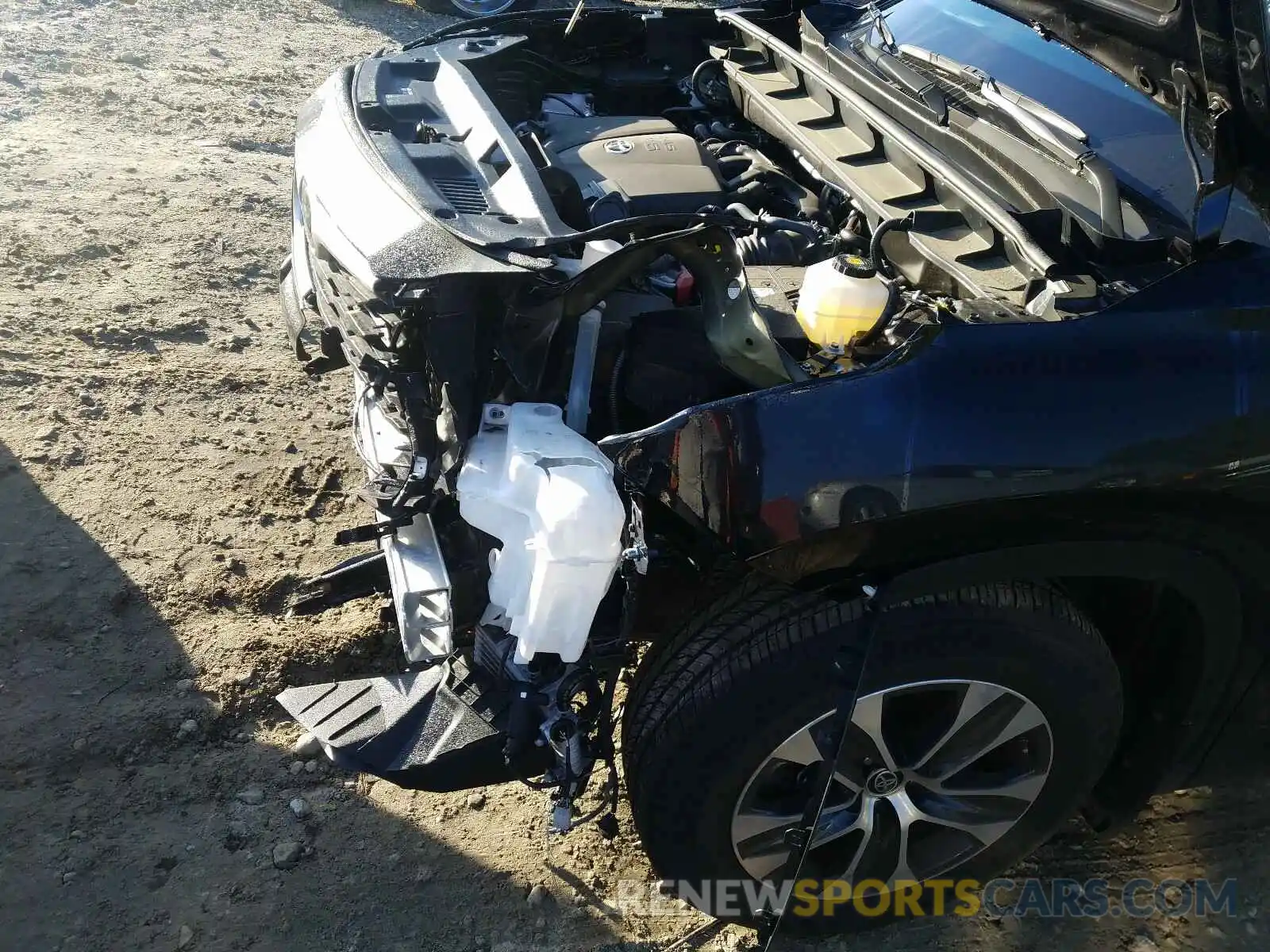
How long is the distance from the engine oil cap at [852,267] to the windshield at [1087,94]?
0.69 meters

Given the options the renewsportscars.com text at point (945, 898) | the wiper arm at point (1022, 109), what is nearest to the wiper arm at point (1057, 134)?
the wiper arm at point (1022, 109)

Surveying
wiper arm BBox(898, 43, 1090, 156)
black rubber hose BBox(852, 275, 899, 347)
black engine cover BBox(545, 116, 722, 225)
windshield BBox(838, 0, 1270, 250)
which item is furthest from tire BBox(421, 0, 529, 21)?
black rubber hose BBox(852, 275, 899, 347)

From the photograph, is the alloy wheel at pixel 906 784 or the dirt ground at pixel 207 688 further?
the dirt ground at pixel 207 688

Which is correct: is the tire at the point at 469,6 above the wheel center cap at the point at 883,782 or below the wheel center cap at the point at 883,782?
below

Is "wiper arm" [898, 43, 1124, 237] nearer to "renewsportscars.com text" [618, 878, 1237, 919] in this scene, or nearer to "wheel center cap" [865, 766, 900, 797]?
"wheel center cap" [865, 766, 900, 797]

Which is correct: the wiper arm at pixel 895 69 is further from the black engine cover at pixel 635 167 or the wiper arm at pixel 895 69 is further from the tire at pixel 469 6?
the tire at pixel 469 6

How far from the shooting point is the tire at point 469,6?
9.87m

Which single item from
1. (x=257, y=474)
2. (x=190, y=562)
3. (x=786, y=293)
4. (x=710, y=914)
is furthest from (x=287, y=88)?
(x=710, y=914)

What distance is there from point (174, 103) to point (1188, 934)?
7.38 metres

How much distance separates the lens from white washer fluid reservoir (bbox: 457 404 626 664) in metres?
1.81

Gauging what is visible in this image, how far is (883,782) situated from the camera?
81.6 inches

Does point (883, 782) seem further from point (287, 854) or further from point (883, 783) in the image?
point (287, 854)

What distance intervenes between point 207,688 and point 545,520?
152cm

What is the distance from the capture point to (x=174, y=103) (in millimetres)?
6801
